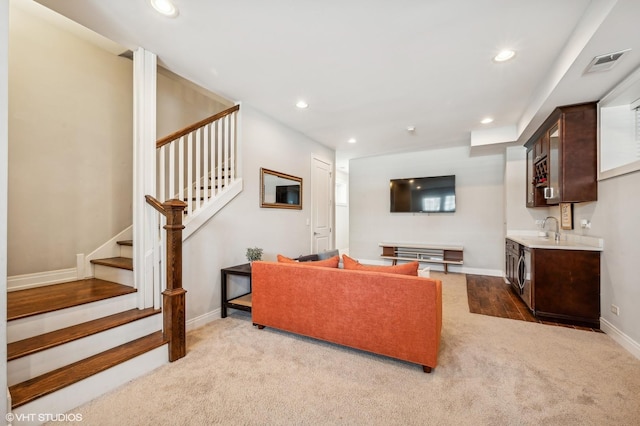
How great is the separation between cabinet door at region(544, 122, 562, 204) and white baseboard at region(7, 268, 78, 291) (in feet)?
17.9

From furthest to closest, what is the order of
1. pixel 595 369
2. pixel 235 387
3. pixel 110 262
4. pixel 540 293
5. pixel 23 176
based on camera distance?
pixel 540 293
pixel 110 262
pixel 23 176
pixel 595 369
pixel 235 387

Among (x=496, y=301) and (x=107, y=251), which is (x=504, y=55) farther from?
(x=107, y=251)

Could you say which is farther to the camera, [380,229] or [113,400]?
[380,229]

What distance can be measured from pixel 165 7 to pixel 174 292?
2092mm

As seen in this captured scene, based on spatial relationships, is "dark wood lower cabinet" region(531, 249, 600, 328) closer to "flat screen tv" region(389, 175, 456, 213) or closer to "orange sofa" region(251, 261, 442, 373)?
"orange sofa" region(251, 261, 442, 373)

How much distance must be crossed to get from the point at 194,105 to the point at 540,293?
5.17 m

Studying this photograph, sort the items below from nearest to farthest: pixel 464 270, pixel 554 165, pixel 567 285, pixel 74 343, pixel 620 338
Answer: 1. pixel 74 343
2. pixel 620 338
3. pixel 567 285
4. pixel 554 165
5. pixel 464 270

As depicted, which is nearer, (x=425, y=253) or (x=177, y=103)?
(x=177, y=103)

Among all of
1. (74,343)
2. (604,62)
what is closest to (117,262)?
(74,343)

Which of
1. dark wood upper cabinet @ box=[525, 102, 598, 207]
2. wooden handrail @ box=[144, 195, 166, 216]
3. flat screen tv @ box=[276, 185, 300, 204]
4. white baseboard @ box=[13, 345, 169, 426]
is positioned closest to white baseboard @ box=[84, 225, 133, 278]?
wooden handrail @ box=[144, 195, 166, 216]

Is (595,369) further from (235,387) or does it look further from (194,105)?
(194,105)

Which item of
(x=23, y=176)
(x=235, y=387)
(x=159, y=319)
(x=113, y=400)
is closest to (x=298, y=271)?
(x=235, y=387)

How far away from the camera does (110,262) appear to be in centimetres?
277

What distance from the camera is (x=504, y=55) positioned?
240cm
